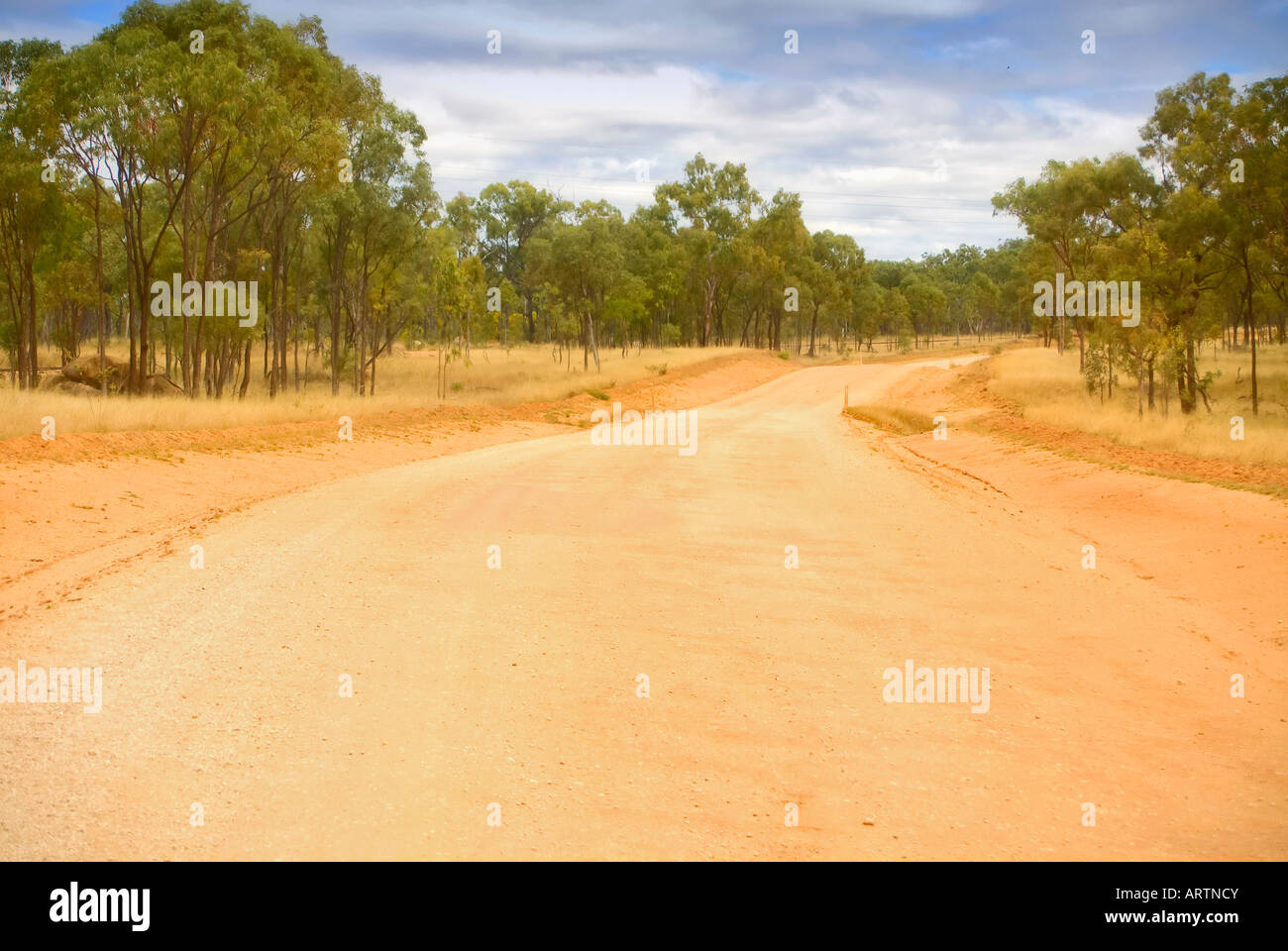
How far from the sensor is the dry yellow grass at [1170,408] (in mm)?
21469

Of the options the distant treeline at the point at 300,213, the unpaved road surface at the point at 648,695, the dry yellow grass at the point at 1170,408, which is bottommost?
the unpaved road surface at the point at 648,695

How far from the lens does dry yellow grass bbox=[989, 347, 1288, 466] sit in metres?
21.5

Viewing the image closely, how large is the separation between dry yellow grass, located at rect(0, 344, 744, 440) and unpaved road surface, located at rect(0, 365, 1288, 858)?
7575 mm

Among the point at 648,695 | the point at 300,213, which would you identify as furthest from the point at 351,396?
the point at 648,695

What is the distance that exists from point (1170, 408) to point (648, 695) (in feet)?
108

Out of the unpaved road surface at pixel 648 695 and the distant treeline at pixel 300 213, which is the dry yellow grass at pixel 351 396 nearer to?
the distant treeline at pixel 300 213

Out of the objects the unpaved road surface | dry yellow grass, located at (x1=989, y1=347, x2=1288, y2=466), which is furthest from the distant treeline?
the unpaved road surface

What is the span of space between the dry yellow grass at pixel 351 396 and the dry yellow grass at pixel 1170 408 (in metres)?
16.2

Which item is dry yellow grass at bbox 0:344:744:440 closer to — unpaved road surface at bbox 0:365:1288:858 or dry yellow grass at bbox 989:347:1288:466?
unpaved road surface at bbox 0:365:1288:858

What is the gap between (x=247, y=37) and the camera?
33.3m

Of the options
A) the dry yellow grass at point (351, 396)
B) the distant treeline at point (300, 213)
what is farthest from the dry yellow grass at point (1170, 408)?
the dry yellow grass at point (351, 396)

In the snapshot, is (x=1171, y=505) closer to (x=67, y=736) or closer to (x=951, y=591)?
(x=951, y=591)

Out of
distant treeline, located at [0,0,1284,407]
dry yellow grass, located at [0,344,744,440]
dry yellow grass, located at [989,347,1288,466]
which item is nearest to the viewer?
dry yellow grass, located at [0,344,744,440]

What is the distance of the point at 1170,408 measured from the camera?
117ft
